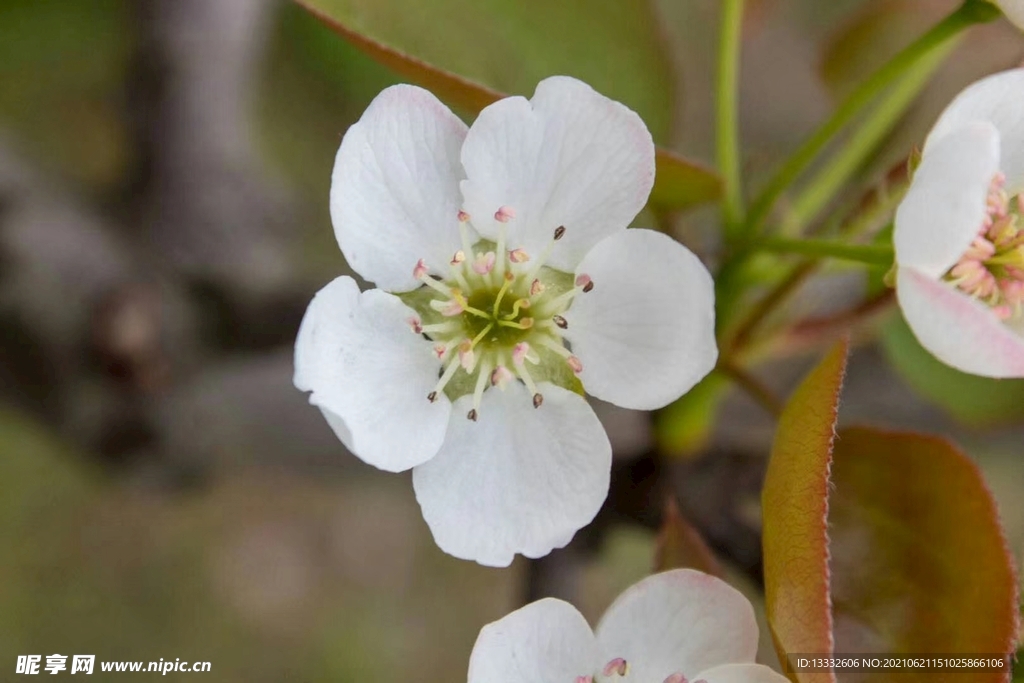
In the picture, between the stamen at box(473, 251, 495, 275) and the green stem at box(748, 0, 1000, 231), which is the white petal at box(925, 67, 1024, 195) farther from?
the stamen at box(473, 251, 495, 275)

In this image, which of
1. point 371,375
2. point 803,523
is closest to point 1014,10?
point 803,523

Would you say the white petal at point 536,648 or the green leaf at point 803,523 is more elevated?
the green leaf at point 803,523

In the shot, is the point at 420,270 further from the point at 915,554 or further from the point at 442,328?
the point at 915,554

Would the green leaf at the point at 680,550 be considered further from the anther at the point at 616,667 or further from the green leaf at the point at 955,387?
the green leaf at the point at 955,387

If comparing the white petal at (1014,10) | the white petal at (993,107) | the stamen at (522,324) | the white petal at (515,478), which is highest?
the white petal at (1014,10)

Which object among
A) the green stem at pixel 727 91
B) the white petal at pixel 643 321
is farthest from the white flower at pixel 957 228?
the green stem at pixel 727 91

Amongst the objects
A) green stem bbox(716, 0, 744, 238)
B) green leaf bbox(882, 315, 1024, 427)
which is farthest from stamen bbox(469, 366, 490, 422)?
green leaf bbox(882, 315, 1024, 427)

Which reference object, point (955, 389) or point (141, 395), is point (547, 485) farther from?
point (141, 395)
